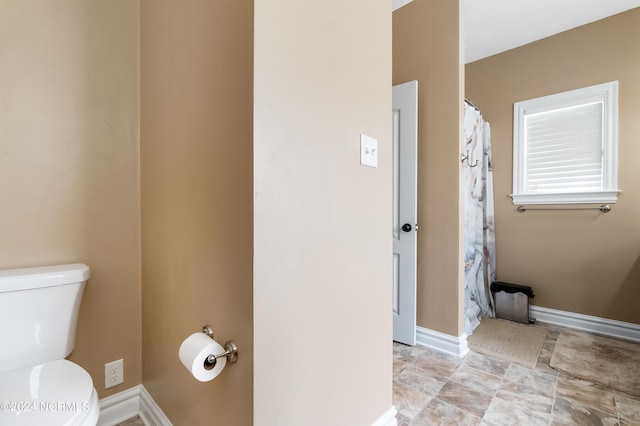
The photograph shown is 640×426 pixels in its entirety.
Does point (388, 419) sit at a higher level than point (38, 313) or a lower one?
lower

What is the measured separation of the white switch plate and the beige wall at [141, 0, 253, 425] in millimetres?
491

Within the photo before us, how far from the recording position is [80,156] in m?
1.28

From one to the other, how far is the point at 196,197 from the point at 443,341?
1.91 m

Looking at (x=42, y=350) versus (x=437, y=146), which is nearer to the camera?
(x=42, y=350)

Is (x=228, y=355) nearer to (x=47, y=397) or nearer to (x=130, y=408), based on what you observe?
(x=47, y=397)

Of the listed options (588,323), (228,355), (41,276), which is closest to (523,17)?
(588,323)

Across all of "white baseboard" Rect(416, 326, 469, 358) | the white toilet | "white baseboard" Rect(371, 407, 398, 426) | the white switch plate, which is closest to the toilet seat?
the white toilet

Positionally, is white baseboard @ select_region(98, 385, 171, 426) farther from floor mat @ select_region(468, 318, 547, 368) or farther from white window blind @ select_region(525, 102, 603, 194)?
white window blind @ select_region(525, 102, 603, 194)

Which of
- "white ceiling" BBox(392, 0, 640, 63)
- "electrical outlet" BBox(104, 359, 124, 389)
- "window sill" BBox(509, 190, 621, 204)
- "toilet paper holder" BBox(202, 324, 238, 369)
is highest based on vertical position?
"white ceiling" BBox(392, 0, 640, 63)

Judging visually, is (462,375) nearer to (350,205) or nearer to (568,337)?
(568,337)

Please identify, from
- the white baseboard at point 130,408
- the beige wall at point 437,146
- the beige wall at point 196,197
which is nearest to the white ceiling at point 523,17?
the beige wall at point 437,146

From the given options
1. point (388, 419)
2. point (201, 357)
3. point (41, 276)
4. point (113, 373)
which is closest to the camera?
point (201, 357)

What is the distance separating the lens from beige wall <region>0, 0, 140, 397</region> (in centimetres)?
114

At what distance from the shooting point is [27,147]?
45.7 inches
